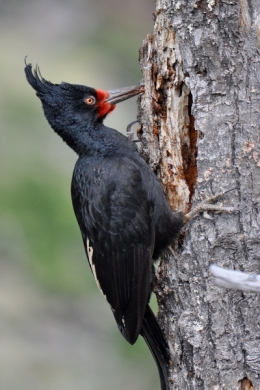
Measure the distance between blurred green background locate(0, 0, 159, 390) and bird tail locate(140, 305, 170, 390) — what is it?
2.78 m

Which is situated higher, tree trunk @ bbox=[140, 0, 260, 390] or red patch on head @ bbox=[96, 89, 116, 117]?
red patch on head @ bbox=[96, 89, 116, 117]

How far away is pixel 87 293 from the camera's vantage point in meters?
6.89

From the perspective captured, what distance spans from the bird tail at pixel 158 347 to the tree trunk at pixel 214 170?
60 mm

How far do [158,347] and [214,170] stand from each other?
42.0 inches

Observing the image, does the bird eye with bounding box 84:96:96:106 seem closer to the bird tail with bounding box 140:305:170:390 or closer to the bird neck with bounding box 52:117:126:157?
the bird neck with bounding box 52:117:126:157

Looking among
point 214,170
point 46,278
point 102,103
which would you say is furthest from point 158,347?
point 46,278

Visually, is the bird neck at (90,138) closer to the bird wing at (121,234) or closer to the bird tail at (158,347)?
the bird wing at (121,234)

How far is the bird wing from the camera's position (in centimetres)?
362

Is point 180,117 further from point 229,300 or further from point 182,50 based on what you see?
point 229,300

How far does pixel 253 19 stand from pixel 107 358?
4.47 metres

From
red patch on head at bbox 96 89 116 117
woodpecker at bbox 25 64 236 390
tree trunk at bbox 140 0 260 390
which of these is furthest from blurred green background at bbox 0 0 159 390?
tree trunk at bbox 140 0 260 390

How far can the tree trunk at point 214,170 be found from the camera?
10.3 feet

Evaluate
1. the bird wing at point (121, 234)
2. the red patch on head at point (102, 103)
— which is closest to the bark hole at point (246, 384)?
the bird wing at point (121, 234)

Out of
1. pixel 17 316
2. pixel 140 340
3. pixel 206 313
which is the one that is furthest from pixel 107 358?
pixel 206 313
